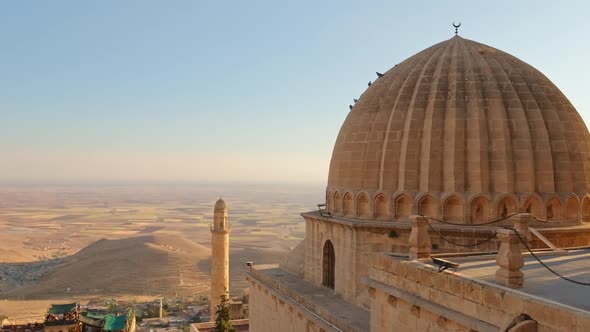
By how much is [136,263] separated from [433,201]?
2341 inches

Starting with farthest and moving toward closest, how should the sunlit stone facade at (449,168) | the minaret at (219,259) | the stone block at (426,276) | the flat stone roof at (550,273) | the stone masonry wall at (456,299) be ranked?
1. the minaret at (219,259)
2. the sunlit stone facade at (449,168)
3. the stone block at (426,276)
4. the flat stone roof at (550,273)
5. the stone masonry wall at (456,299)

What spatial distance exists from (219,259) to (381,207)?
1849 centimetres

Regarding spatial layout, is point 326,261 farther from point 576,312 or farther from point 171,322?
point 171,322

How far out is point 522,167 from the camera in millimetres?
11555

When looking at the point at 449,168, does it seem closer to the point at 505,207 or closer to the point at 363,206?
the point at 505,207

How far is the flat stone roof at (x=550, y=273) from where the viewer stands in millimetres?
6288

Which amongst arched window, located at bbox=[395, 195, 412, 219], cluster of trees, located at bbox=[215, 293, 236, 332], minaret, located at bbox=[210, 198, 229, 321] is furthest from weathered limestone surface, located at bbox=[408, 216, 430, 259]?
minaret, located at bbox=[210, 198, 229, 321]

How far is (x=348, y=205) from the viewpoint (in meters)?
13.4

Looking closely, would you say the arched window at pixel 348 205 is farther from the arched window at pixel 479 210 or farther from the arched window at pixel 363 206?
the arched window at pixel 479 210

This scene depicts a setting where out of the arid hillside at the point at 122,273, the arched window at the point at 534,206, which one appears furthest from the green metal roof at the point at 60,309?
the arched window at the point at 534,206

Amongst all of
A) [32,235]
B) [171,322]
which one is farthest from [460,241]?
[32,235]

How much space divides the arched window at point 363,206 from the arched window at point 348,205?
0.25 meters

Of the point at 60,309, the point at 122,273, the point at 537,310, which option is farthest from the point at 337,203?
the point at 122,273

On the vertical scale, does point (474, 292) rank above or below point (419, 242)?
below
